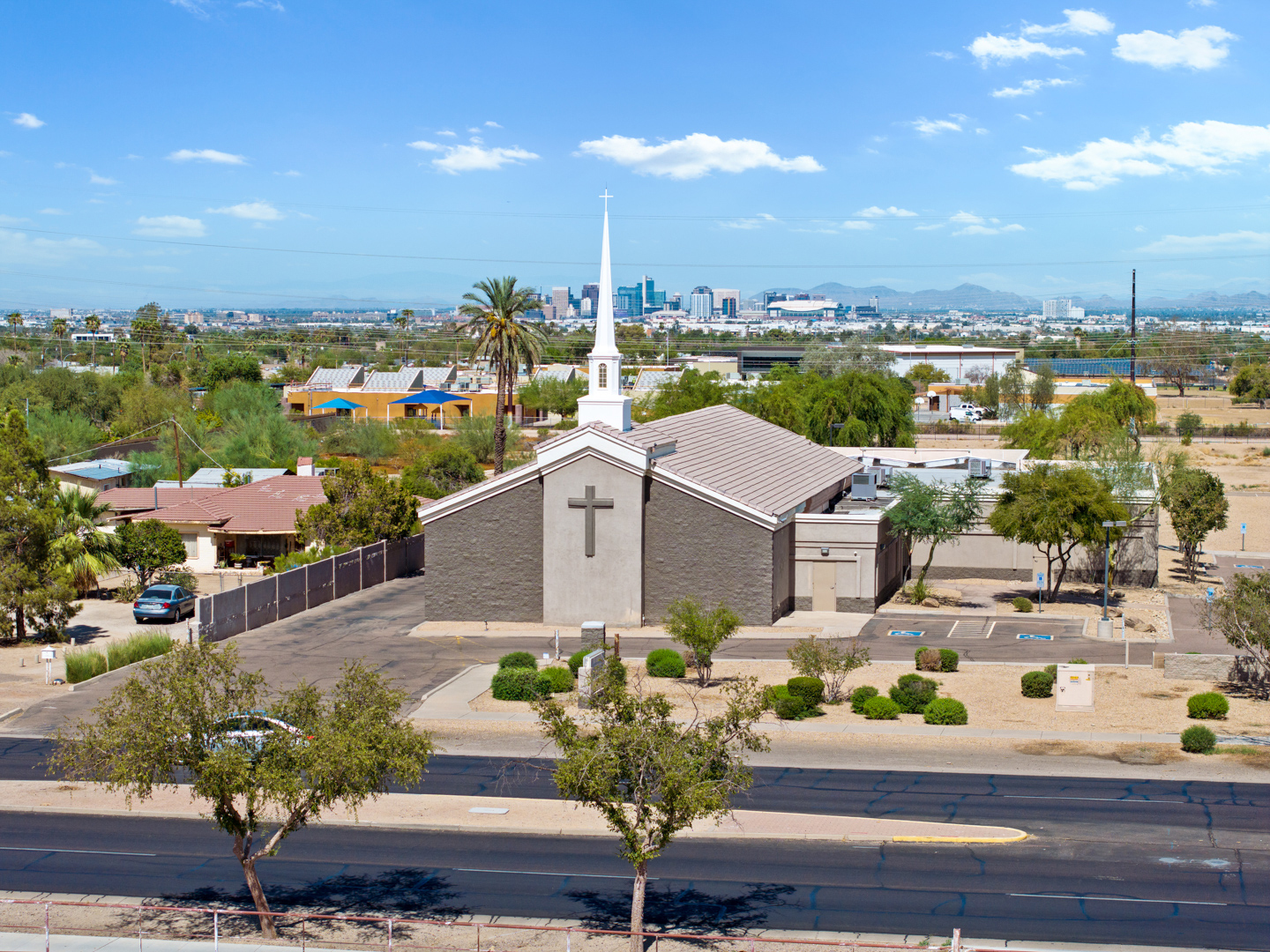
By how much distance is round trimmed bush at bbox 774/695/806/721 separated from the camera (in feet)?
110

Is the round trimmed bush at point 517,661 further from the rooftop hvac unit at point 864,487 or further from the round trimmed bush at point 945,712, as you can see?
the rooftop hvac unit at point 864,487

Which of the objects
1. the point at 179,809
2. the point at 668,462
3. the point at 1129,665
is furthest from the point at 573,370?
the point at 179,809

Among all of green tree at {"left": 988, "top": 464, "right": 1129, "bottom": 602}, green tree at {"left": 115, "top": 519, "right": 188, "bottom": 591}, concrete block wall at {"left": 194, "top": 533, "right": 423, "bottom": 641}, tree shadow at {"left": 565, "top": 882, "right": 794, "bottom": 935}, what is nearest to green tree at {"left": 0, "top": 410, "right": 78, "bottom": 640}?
concrete block wall at {"left": 194, "top": 533, "right": 423, "bottom": 641}

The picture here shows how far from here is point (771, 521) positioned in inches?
1756

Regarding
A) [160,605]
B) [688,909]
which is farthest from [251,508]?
[688,909]

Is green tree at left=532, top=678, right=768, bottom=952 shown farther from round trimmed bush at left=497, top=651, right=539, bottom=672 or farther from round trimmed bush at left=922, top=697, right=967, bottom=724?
round trimmed bush at left=497, top=651, right=539, bottom=672

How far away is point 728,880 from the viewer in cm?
2227

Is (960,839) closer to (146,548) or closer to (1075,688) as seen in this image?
(1075,688)

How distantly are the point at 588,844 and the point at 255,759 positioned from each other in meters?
8.06

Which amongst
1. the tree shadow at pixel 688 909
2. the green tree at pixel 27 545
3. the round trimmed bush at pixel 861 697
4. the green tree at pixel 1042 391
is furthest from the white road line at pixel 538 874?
the green tree at pixel 1042 391

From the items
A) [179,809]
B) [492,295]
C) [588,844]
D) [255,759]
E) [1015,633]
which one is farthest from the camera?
[492,295]

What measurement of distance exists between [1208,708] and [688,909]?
18.5 m

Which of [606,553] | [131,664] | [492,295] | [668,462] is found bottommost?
[131,664]

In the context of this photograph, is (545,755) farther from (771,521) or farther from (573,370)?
(573,370)
